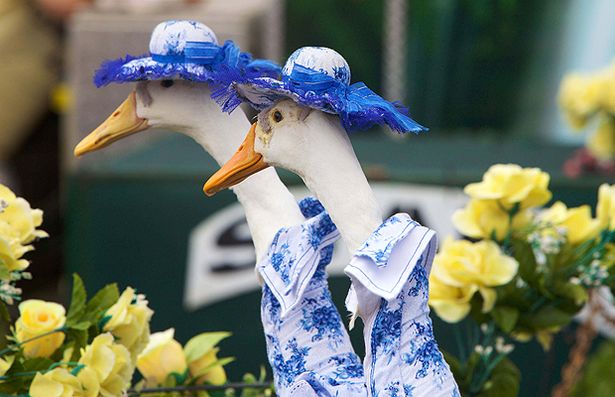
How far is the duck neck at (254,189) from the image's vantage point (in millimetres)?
1208

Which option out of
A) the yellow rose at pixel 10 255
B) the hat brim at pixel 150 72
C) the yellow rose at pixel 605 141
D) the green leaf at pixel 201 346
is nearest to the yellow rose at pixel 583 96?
the yellow rose at pixel 605 141

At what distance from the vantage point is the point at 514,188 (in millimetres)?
1379

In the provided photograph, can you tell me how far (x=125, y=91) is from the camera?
3.07 metres

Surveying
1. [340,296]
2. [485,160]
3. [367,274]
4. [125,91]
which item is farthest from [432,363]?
[125,91]

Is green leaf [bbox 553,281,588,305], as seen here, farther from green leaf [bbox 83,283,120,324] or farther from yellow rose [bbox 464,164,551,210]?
green leaf [bbox 83,283,120,324]

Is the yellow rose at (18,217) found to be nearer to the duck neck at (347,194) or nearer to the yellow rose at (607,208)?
the duck neck at (347,194)

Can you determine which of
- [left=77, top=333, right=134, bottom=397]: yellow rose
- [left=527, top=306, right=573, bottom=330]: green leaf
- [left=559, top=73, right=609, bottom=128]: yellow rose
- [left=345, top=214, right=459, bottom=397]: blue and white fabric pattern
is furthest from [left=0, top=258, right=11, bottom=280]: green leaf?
[left=559, top=73, right=609, bottom=128]: yellow rose

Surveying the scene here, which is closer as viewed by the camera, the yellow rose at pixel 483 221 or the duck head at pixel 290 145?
the duck head at pixel 290 145

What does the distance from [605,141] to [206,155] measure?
2.69ft

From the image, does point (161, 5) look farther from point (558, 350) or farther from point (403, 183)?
point (558, 350)

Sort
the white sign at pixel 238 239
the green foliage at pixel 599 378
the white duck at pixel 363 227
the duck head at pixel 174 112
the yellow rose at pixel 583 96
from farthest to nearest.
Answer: the yellow rose at pixel 583 96 → the white sign at pixel 238 239 → the green foliage at pixel 599 378 → the duck head at pixel 174 112 → the white duck at pixel 363 227

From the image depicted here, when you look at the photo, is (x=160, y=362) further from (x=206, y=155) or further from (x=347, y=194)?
(x=206, y=155)

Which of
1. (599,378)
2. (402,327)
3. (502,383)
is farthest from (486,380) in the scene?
(599,378)

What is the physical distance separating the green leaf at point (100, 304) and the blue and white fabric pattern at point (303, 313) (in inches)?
6.3
